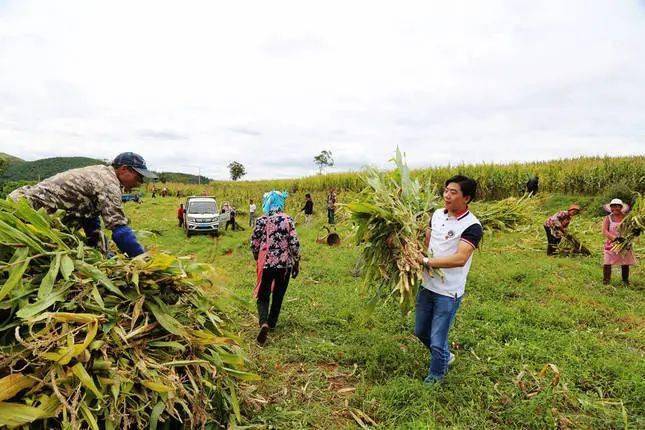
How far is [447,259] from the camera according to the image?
323 cm

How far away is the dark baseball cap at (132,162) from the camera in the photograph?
321cm

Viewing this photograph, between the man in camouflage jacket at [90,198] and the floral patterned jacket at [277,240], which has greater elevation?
the man in camouflage jacket at [90,198]

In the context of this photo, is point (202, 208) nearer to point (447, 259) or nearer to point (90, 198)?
point (90, 198)

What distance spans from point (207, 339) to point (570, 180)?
61.2ft

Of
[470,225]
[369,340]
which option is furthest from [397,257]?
[369,340]

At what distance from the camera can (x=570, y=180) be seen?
1703 cm

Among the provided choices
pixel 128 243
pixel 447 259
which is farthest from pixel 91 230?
pixel 447 259

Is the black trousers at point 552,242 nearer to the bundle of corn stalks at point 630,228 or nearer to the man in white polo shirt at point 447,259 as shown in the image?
the bundle of corn stalks at point 630,228

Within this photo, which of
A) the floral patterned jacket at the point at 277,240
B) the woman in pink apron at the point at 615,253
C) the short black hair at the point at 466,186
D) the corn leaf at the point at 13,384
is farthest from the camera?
the woman in pink apron at the point at 615,253

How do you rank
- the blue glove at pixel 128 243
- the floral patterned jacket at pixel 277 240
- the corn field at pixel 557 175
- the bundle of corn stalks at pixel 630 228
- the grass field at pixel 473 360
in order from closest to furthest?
the blue glove at pixel 128 243 → the grass field at pixel 473 360 → the floral patterned jacket at pixel 277 240 → the bundle of corn stalks at pixel 630 228 → the corn field at pixel 557 175

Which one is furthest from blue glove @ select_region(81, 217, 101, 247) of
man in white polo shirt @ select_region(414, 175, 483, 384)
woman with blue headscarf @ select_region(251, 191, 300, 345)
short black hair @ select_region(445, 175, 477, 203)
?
short black hair @ select_region(445, 175, 477, 203)

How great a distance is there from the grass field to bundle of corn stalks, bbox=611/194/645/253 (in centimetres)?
72

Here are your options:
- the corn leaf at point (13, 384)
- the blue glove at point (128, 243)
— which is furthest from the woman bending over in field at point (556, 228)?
the corn leaf at point (13, 384)

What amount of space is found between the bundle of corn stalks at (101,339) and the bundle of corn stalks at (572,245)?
9.39 metres
